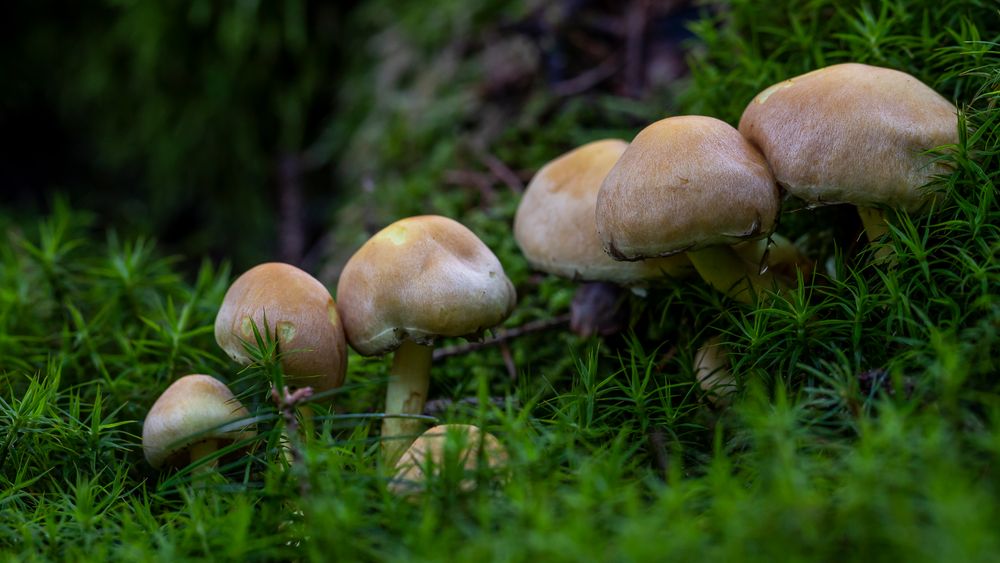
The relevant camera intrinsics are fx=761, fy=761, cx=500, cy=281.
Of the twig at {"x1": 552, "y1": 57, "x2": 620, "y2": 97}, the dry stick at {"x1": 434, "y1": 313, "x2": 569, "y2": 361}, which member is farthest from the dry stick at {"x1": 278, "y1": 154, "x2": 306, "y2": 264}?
the dry stick at {"x1": 434, "y1": 313, "x2": 569, "y2": 361}

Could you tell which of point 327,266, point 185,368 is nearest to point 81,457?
point 185,368

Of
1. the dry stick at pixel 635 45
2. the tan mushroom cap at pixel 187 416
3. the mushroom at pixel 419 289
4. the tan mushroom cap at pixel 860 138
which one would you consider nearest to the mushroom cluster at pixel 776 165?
the tan mushroom cap at pixel 860 138

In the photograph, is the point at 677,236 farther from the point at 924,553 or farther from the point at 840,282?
the point at 924,553

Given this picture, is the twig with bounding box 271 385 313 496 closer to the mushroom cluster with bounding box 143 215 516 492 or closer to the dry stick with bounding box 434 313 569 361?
the mushroom cluster with bounding box 143 215 516 492

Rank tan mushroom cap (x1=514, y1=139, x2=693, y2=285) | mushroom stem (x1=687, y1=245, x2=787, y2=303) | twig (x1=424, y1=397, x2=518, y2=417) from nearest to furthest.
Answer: mushroom stem (x1=687, y1=245, x2=787, y2=303), tan mushroom cap (x1=514, y1=139, x2=693, y2=285), twig (x1=424, y1=397, x2=518, y2=417)

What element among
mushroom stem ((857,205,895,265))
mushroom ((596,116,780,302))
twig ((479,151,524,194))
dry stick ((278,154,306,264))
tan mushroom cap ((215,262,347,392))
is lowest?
dry stick ((278,154,306,264))

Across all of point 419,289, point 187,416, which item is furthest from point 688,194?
point 187,416
